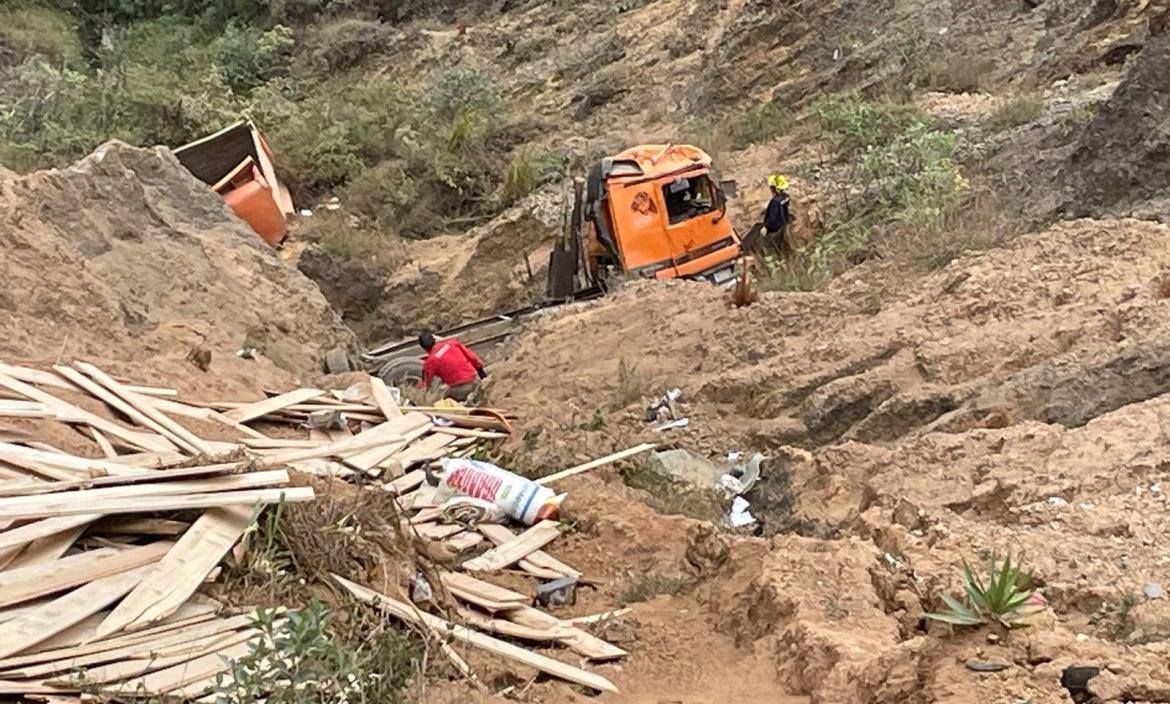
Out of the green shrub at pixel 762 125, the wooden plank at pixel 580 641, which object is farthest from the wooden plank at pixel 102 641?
the green shrub at pixel 762 125

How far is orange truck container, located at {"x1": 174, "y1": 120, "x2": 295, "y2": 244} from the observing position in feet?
54.8

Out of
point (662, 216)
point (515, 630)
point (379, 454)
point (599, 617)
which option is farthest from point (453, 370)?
point (515, 630)

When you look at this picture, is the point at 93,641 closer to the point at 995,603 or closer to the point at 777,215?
the point at 995,603

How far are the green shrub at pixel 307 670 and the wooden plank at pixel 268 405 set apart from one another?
3.54m

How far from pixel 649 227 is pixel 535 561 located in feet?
26.0

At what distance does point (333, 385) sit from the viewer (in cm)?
933

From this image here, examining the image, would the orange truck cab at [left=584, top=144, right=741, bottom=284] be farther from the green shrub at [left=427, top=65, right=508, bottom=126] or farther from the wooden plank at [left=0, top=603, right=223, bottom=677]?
the wooden plank at [left=0, top=603, right=223, bottom=677]

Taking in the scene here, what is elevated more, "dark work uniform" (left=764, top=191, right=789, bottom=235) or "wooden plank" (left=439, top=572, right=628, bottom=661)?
"wooden plank" (left=439, top=572, right=628, bottom=661)

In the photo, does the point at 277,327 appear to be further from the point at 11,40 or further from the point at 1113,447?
the point at 11,40

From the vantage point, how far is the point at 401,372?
11570 mm

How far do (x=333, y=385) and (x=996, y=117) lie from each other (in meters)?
8.73

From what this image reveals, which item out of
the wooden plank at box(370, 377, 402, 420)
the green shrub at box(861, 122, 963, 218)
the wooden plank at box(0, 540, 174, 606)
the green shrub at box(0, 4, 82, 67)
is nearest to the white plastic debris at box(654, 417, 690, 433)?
the wooden plank at box(370, 377, 402, 420)

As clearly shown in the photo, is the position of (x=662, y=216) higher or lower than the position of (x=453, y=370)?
higher

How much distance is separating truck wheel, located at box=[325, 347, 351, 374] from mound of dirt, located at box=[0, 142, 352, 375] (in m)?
0.12
